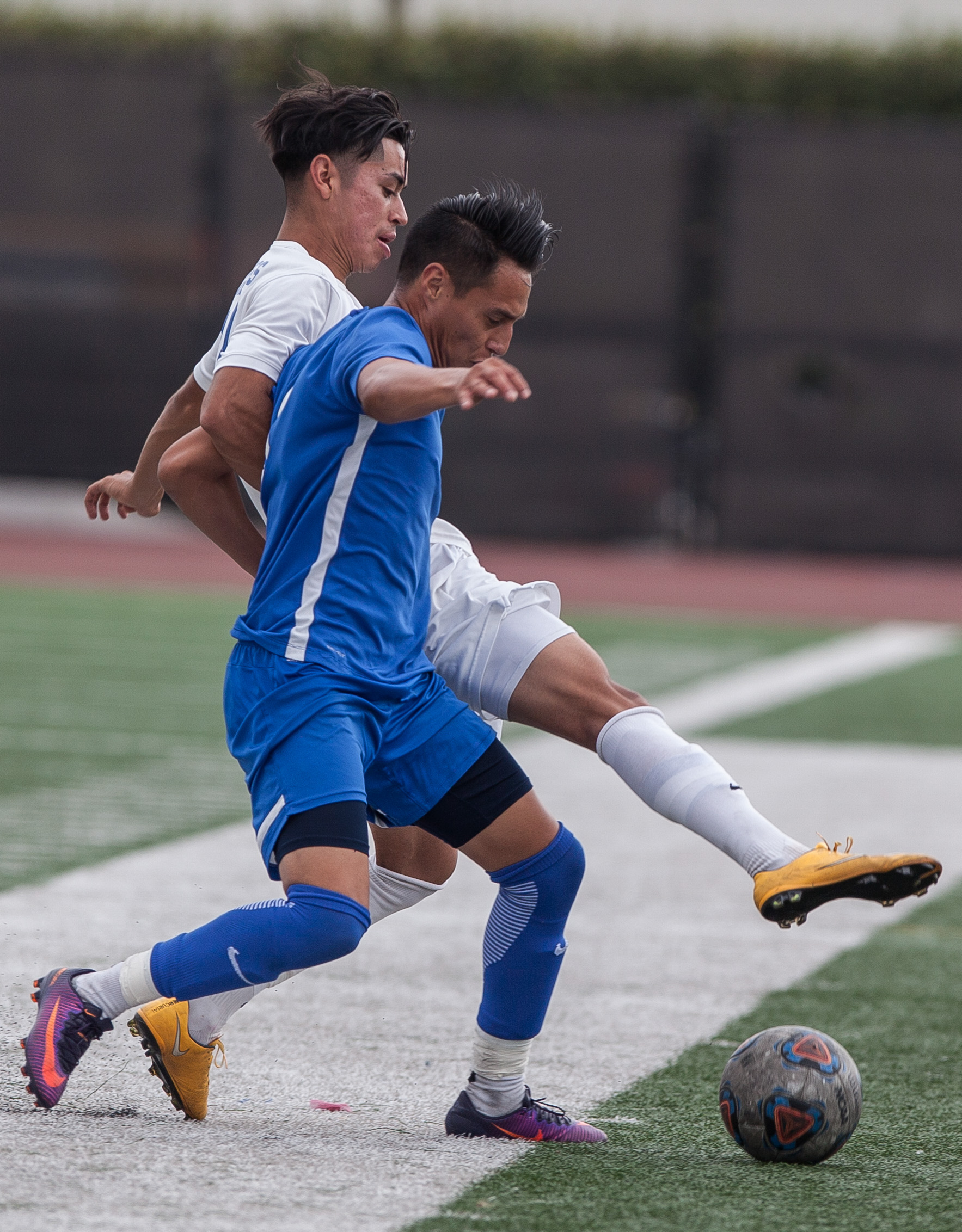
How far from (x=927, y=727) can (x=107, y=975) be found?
284 inches

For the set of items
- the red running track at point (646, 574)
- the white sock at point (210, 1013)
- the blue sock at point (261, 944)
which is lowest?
the red running track at point (646, 574)

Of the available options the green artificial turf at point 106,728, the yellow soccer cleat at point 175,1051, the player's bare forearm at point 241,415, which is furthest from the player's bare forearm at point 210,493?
the green artificial turf at point 106,728

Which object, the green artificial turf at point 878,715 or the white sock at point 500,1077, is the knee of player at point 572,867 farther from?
the green artificial turf at point 878,715

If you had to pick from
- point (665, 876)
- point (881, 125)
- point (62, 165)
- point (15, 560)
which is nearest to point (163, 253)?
point (62, 165)

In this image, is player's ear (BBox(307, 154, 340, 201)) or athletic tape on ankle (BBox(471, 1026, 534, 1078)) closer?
athletic tape on ankle (BBox(471, 1026, 534, 1078))

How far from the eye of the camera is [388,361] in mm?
3311

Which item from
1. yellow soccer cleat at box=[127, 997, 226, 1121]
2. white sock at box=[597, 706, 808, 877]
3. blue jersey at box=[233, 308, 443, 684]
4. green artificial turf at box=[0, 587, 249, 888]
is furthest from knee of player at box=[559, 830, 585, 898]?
green artificial turf at box=[0, 587, 249, 888]

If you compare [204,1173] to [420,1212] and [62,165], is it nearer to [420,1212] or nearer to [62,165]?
[420,1212]

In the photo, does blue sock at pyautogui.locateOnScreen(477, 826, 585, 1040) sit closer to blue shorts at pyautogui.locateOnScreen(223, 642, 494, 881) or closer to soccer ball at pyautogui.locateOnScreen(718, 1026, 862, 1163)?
blue shorts at pyautogui.locateOnScreen(223, 642, 494, 881)

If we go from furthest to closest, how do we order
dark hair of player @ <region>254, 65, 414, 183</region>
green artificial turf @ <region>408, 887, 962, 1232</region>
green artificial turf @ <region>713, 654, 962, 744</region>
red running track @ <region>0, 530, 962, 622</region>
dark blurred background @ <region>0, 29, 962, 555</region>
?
1. dark blurred background @ <region>0, 29, 962, 555</region>
2. red running track @ <region>0, 530, 962, 622</region>
3. green artificial turf @ <region>713, 654, 962, 744</region>
4. dark hair of player @ <region>254, 65, 414, 183</region>
5. green artificial turf @ <region>408, 887, 962, 1232</region>

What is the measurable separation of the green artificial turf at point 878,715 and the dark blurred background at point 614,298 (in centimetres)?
612

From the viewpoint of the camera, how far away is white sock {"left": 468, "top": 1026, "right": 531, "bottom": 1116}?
3773 millimetres

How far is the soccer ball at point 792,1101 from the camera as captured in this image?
12.0 feet

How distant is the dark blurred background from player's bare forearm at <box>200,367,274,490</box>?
14.3 metres
